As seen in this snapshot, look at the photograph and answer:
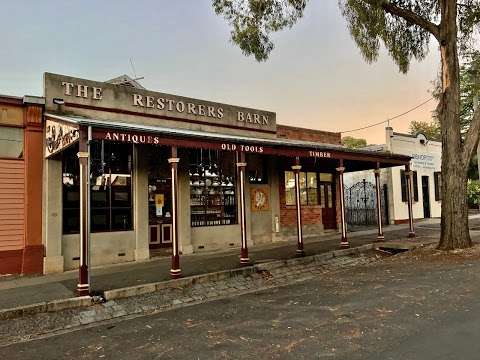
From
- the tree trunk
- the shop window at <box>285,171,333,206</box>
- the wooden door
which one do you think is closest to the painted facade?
the shop window at <box>285,171,333,206</box>

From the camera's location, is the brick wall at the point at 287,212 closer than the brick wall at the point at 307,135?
Yes

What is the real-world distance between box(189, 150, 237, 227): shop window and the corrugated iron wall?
504 cm

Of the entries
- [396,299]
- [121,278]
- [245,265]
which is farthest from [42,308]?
[396,299]

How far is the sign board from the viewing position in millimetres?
11531

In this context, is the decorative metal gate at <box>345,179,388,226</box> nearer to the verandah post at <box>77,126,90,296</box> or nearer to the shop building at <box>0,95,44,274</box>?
the shop building at <box>0,95,44,274</box>

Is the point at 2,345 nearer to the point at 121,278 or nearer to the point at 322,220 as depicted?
the point at 121,278

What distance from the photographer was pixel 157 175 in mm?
13406

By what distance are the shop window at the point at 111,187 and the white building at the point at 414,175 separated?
14.8 meters

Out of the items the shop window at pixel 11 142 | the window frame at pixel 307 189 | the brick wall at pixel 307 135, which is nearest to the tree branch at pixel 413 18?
the brick wall at pixel 307 135

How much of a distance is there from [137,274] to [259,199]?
22.0ft

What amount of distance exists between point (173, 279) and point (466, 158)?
31.2 feet

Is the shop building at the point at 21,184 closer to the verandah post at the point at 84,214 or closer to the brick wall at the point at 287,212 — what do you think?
the verandah post at the point at 84,214

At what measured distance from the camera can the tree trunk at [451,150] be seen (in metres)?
13.2

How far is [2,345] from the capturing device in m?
6.30
